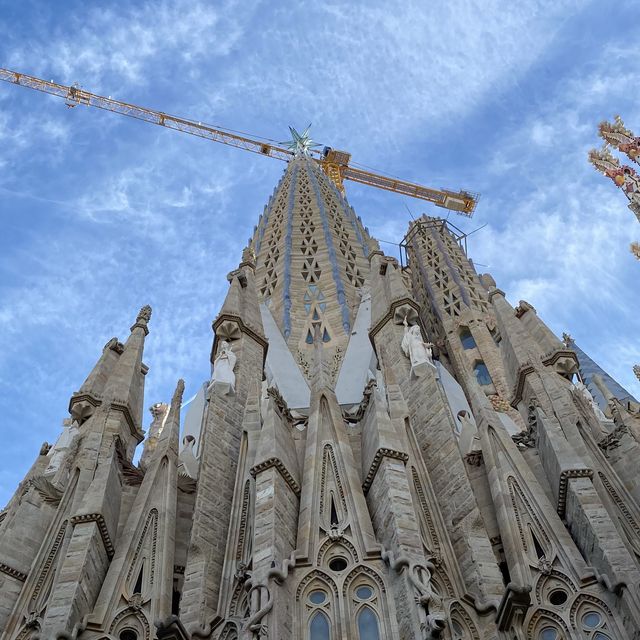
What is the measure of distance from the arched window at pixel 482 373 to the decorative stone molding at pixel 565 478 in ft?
38.3

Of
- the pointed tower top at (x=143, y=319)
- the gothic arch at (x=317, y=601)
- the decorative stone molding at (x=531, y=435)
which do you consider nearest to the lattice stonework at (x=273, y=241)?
the pointed tower top at (x=143, y=319)

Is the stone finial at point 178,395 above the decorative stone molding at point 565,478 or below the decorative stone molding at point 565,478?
above

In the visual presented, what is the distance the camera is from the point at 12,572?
506 inches

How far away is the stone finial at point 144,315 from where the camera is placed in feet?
66.7

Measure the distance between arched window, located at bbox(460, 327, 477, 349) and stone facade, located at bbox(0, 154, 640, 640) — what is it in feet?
21.6

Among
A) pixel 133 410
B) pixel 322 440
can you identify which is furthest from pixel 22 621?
pixel 133 410

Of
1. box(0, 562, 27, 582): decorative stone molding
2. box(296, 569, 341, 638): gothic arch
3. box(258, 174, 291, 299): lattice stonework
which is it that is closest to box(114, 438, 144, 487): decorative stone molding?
box(0, 562, 27, 582): decorative stone molding

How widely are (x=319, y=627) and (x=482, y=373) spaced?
15.9 metres

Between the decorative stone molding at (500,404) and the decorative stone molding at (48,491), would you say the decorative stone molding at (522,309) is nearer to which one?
the decorative stone molding at (500,404)

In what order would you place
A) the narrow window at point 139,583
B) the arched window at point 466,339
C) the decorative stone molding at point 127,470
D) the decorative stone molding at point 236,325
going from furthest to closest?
1. the arched window at point 466,339
2. the decorative stone molding at point 236,325
3. the decorative stone molding at point 127,470
4. the narrow window at point 139,583

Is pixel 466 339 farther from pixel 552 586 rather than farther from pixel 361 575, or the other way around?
pixel 361 575

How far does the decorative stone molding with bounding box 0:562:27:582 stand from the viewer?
12.8 m

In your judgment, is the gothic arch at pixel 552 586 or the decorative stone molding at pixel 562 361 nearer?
the gothic arch at pixel 552 586

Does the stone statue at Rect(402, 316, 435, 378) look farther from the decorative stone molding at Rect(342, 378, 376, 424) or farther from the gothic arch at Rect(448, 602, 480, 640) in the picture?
the gothic arch at Rect(448, 602, 480, 640)
